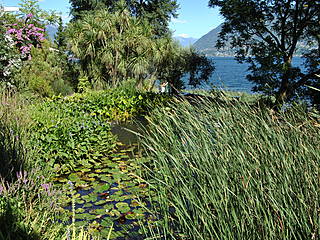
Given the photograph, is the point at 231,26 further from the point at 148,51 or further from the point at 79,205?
the point at 79,205

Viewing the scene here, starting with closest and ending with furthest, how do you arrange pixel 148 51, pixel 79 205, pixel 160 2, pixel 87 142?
pixel 79 205
pixel 87 142
pixel 148 51
pixel 160 2

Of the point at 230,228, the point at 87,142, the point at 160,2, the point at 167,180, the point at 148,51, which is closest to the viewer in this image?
the point at 230,228

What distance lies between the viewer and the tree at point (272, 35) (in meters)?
8.29

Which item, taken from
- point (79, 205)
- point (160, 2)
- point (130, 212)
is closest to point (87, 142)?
point (79, 205)

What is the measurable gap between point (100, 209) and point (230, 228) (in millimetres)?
1842

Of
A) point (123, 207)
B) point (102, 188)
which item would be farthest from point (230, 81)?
point (123, 207)

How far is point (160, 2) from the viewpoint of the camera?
20078 millimetres

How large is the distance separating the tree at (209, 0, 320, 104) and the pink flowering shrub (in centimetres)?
670

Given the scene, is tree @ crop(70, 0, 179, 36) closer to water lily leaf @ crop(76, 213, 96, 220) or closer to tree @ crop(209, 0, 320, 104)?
tree @ crop(209, 0, 320, 104)

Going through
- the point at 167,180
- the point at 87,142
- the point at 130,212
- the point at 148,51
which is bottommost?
the point at 130,212

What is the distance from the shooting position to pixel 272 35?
909cm

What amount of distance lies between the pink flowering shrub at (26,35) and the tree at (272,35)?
22.0 ft

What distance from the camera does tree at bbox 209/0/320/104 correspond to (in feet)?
27.2

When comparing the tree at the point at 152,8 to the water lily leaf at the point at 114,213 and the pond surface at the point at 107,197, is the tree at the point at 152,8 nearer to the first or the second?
the pond surface at the point at 107,197
